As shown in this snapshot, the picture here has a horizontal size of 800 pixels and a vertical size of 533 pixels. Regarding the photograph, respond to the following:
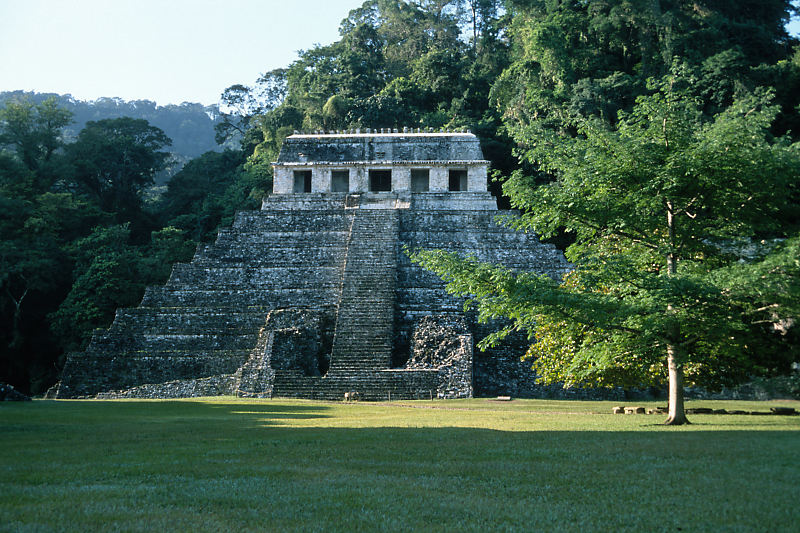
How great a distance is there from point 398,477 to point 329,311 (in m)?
15.1

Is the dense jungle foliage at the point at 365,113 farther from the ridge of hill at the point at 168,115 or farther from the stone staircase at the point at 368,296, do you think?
the ridge of hill at the point at 168,115

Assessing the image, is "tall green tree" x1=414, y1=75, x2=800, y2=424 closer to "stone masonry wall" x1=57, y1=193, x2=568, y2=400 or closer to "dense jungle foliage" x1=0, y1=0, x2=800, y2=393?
"stone masonry wall" x1=57, y1=193, x2=568, y2=400

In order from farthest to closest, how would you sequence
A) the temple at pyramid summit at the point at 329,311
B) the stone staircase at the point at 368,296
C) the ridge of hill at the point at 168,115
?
the ridge of hill at the point at 168,115 → the stone staircase at the point at 368,296 → the temple at pyramid summit at the point at 329,311

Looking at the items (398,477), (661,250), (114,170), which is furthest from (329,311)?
(114,170)

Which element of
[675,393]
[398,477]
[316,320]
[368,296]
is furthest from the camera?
[368,296]

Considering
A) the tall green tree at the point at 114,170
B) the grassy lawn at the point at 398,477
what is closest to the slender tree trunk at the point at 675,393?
the grassy lawn at the point at 398,477

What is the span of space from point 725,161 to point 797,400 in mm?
8563

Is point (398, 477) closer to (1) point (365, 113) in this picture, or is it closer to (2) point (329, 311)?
(2) point (329, 311)

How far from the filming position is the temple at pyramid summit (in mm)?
17703

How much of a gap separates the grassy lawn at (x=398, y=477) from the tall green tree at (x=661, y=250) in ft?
4.57

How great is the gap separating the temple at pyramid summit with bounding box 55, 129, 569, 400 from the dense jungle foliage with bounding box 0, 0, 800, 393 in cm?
352

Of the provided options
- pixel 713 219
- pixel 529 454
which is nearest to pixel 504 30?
pixel 713 219

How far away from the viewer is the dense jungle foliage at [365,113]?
87.7 ft

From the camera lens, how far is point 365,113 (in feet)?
126
